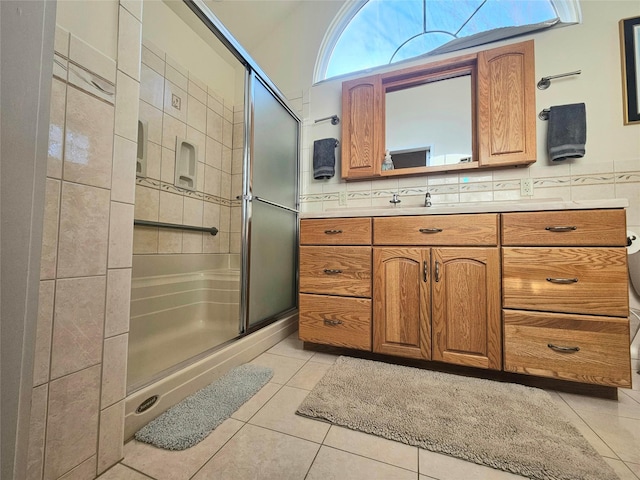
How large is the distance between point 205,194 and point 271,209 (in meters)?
0.72

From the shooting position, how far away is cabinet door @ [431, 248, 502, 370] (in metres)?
1.12

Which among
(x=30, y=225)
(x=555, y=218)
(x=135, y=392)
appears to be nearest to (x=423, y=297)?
(x=555, y=218)

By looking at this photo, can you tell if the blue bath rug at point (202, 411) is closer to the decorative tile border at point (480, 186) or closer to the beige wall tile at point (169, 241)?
the beige wall tile at point (169, 241)

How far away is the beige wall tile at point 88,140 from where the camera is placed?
62 centimetres

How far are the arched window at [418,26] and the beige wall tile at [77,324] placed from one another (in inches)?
80.9

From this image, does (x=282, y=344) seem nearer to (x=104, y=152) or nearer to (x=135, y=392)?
(x=135, y=392)

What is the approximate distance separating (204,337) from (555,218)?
5.86 ft

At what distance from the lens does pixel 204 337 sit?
1438 millimetres

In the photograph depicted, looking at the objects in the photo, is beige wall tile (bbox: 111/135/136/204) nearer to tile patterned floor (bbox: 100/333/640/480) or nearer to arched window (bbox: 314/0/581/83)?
tile patterned floor (bbox: 100/333/640/480)

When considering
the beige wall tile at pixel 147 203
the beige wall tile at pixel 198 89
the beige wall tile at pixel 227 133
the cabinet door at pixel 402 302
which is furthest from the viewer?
the beige wall tile at pixel 227 133

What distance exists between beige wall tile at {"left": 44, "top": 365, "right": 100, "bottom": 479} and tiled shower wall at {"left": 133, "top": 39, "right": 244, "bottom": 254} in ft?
3.65

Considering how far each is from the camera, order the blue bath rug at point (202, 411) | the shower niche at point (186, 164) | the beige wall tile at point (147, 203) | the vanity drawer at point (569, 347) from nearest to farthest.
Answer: the blue bath rug at point (202, 411) < the vanity drawer at point (569, 347) < the beige wall tile at point (147, 203) < the shower niche at point (186, 164)

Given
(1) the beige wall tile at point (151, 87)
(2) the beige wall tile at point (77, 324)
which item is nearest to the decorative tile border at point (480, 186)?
(1) the beige wall tile at point (151, 87)

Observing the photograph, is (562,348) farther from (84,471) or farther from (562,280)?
(84,471)
